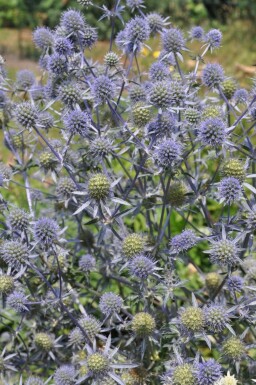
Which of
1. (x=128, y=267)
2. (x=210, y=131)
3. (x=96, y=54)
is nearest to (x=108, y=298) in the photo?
(x=128, y=267)

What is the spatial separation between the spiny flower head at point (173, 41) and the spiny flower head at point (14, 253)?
1.00 metres

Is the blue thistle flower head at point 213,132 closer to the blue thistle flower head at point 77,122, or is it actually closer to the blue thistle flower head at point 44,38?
the blue thistle flower head at point 77,122

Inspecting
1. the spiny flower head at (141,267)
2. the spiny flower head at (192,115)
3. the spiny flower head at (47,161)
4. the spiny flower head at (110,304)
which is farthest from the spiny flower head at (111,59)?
the spiny flower head at (110,304)

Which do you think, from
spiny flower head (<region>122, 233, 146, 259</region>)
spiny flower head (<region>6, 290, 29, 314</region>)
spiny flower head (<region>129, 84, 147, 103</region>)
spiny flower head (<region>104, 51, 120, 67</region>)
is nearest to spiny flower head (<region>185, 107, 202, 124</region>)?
spiny flower head (<region>129, 84, 147, 103</region>)

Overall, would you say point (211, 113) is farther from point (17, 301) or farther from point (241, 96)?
point (17, 301)

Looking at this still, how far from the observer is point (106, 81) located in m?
2.24

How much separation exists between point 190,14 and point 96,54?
1.60 meters

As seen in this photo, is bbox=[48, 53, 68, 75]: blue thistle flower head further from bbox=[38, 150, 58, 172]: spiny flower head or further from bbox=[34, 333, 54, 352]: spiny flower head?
bbox=[34, 333, 54, 352]: spiny flower head

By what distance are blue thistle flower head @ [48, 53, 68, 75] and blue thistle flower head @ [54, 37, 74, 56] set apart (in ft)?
0.07

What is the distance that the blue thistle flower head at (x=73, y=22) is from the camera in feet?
7.45

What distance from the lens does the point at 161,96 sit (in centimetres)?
215

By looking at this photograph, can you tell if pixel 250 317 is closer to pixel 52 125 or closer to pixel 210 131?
pixel 210 131

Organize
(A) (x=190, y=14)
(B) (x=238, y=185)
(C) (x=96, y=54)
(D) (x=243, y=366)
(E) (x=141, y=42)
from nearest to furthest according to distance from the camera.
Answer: (B) (x=238, y=185) → (E) (x=141, y=42) → (D) (x=243, y=366) → (C) (x=96, y=54) → (A) (x=190, y=14)

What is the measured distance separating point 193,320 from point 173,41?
3.66 feet
